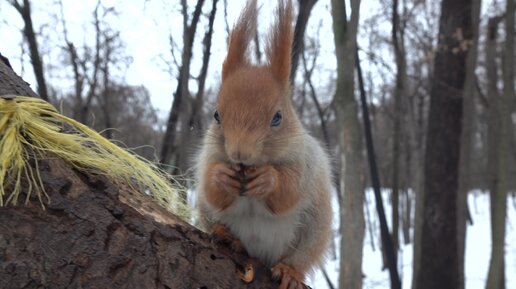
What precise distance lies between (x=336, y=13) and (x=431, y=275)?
3906 mm

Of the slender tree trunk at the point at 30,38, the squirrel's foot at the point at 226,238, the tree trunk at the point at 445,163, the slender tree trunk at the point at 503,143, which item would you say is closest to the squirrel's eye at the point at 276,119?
the squirrel's foot at the point at 226,238

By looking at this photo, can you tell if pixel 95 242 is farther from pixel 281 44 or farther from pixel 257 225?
pixel 281 44

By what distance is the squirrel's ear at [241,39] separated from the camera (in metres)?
1.72

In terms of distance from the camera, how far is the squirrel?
1.59 meters

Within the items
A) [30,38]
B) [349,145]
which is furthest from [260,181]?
[30,38]

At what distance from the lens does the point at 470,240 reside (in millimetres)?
16031

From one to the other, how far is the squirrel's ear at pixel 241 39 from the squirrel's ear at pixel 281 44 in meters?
0.08

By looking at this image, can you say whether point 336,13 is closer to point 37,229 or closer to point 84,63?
point 37,229

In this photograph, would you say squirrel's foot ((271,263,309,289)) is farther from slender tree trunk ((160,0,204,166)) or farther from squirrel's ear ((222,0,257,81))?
slender tree trunk ((160,0,204,166))

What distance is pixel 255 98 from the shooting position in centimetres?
165

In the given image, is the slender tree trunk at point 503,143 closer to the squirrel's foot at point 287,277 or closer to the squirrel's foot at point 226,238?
the squirrel's foot at point 287,277

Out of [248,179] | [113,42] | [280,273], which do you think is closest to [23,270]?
[248,179]

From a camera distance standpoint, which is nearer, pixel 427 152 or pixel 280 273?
pixel 280 273

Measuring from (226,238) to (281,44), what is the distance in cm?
67
